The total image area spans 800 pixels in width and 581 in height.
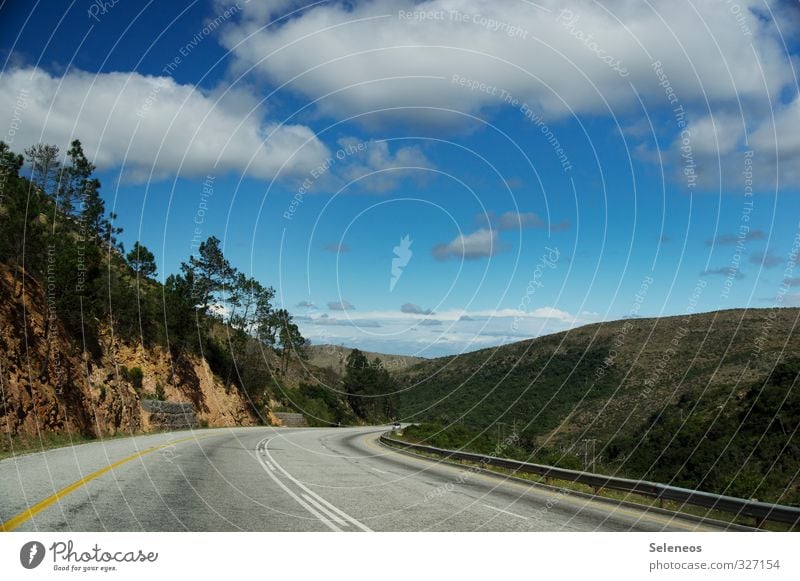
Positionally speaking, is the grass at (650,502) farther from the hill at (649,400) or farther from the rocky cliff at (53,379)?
the rocky cliff at (53,379)

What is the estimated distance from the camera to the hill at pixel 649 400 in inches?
1416

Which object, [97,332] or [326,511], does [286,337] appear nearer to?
[97,332]

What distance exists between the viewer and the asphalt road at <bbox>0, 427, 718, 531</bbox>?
852 centimetres

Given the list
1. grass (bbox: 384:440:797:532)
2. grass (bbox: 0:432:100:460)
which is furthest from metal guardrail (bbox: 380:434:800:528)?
grass (bbox: 0:432:100:460)

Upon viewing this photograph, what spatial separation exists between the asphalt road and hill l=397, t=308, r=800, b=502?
6.15 meters

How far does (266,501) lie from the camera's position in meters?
11.0

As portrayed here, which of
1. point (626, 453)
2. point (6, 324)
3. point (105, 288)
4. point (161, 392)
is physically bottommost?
point (626, 453)

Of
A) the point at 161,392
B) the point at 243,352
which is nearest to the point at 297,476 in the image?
the point at 161,392

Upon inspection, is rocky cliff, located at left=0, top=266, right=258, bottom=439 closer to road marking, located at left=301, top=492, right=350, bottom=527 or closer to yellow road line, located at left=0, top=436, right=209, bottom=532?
yellow road line, located at left=0, top=436, right=209, bottom=532

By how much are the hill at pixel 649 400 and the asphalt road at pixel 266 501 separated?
20.2 ft

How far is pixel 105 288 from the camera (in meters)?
43.7
